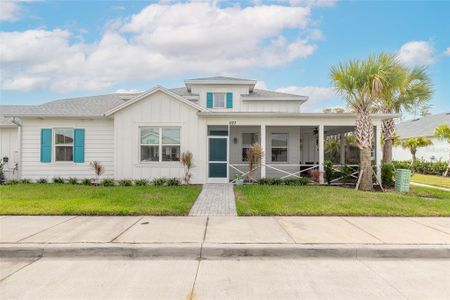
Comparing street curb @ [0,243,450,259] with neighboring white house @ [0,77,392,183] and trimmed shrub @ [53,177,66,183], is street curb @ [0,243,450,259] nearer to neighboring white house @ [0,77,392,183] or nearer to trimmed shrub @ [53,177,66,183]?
neighboring white house @ [0,77,392,183]

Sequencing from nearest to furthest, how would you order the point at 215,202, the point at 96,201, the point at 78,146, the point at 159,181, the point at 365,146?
the point at 96,201, the point at 215,202, the point at 365,146, the point at 159,181, the point at 78,146

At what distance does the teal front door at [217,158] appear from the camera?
1273 cm

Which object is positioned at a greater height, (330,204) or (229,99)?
(229,99)

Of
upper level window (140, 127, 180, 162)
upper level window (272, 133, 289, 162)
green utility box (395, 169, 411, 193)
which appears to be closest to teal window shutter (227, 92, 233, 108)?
upper level window (272, 133, 289, 162)

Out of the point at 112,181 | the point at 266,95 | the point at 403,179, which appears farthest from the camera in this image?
the point at 266,95

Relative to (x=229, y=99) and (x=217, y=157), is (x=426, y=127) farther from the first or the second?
(x=217, y=157)

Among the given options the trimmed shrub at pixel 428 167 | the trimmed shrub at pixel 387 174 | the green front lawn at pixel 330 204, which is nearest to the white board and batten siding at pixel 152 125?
the green front lawn at pixel 330 204

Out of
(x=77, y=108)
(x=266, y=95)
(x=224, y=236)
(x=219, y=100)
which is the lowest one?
(x=224, y=236)

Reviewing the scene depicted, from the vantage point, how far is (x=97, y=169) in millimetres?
11844

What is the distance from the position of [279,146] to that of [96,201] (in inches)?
420

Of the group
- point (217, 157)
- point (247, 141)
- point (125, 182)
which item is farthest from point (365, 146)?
point (125, 182)

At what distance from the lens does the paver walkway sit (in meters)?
7.11

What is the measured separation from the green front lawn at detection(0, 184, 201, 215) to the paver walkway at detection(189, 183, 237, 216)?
0.88 feet
